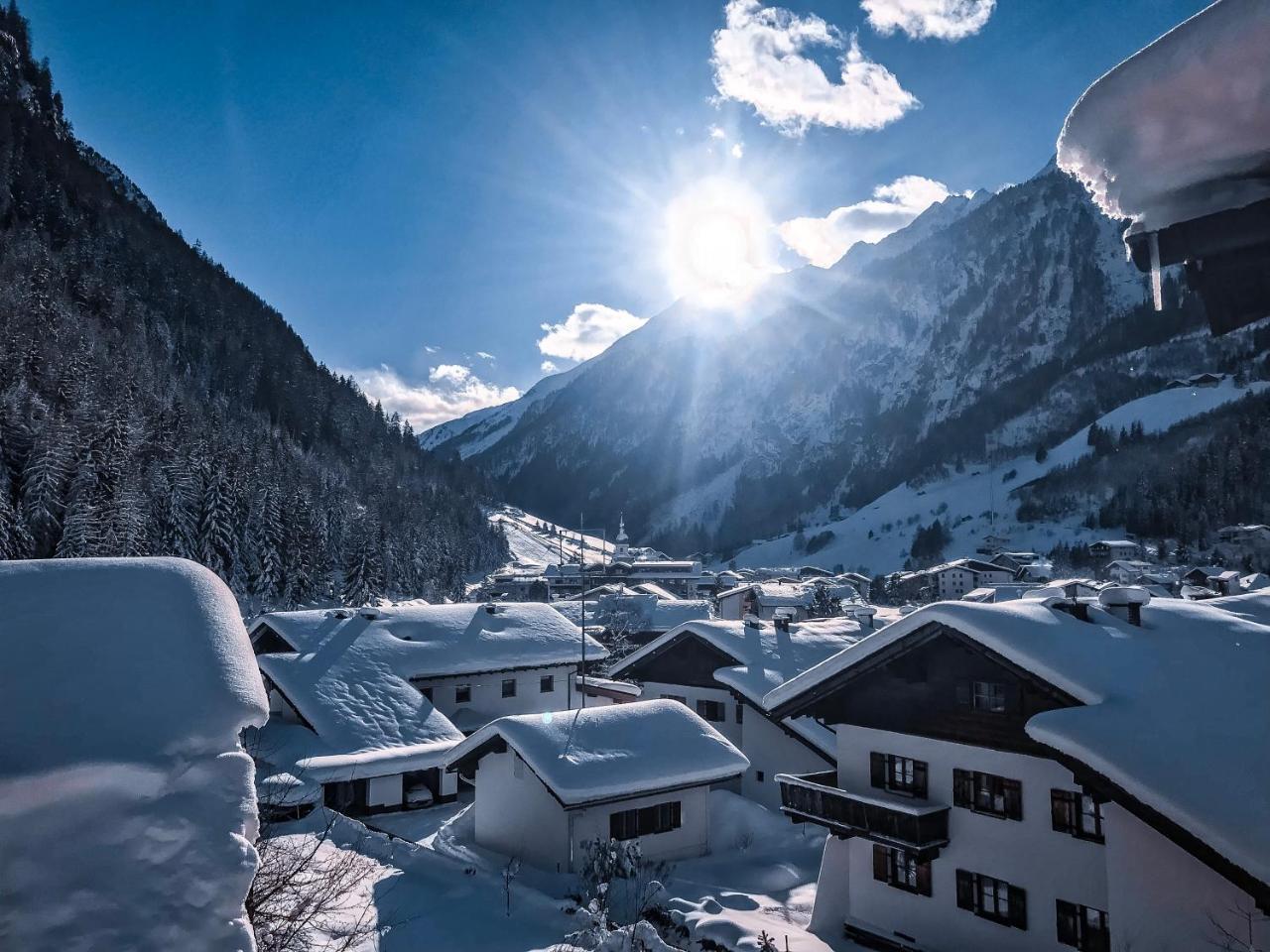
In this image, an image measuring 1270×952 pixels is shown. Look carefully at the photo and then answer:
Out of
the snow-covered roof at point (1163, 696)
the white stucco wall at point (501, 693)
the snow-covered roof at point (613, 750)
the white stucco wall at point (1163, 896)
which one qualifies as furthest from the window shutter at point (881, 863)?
the white stucco wall at point (501, 693)

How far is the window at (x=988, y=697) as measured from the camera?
14375 mm

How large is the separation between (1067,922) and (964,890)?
76.3 inches

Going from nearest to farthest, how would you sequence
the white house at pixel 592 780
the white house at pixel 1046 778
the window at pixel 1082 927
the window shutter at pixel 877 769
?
the white house at pixel 1046 778
the window at pixel 1082 927
the window shutter at pixel 877 769
the white house at pixel 592 780

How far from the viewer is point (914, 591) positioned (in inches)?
5054

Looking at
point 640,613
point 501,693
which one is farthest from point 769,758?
point 640,613

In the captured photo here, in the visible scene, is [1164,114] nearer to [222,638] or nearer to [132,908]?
[222,638]

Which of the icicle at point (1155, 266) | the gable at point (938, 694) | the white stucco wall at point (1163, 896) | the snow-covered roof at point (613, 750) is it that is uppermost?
the icicle at point (1155, 266)

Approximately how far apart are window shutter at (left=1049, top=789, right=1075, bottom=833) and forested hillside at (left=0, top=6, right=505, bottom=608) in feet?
172

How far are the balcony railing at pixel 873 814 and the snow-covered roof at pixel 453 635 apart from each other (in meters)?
22.2

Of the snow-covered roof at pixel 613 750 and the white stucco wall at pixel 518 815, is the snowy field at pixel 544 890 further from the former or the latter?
the snow-covered roof at pixel 613 750

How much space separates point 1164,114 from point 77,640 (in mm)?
5756

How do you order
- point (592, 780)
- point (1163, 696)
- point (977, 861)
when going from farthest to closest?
point (592, 780) < point (977, 861) < point (1163, 696)

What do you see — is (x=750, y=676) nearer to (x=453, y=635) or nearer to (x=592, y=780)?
(x=592, y=780)

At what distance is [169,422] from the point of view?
8031cm
